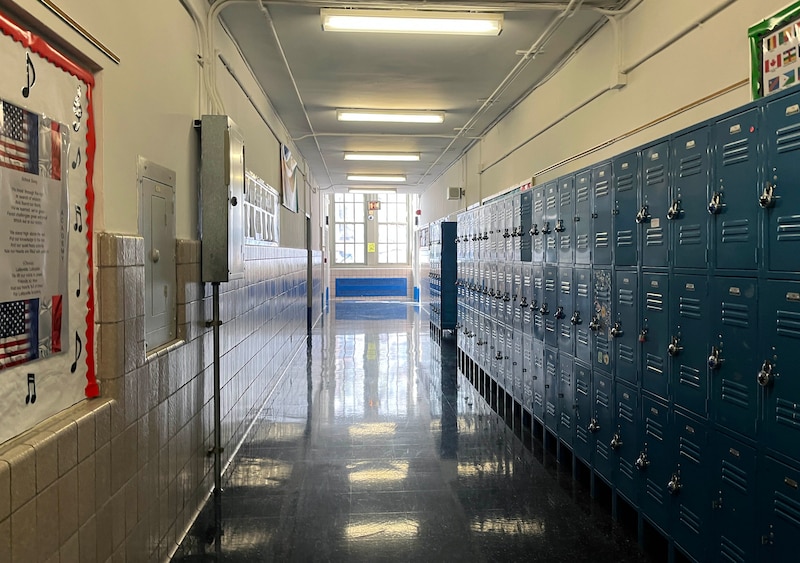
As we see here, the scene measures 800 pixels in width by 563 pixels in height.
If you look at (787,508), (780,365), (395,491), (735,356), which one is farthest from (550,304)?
(787,508)

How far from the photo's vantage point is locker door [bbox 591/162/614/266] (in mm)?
3453

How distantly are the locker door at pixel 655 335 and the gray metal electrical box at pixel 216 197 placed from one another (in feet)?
7.80

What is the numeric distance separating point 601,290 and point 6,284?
119 inches

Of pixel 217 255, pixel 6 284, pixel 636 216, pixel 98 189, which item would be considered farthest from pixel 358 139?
pixel 6 284

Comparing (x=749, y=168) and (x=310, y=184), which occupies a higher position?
(x=310, y=184)

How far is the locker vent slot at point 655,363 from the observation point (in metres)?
2.85

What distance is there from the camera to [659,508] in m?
2.83

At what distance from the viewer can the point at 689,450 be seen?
2598 mm

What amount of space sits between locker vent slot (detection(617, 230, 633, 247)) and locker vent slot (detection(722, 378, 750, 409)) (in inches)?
41.2

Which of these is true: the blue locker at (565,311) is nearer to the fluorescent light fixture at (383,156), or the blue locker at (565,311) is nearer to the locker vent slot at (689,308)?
the locker vent slot at (689,308)

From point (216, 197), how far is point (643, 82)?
2882 mm

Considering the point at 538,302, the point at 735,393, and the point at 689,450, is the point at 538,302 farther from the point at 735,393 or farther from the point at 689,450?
the point at 735,393

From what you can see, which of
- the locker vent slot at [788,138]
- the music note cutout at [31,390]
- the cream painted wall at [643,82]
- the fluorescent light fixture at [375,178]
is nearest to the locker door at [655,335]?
the locker vent slot at [788,138]

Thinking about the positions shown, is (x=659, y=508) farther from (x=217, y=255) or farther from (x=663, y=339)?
(x=217, y=255)
